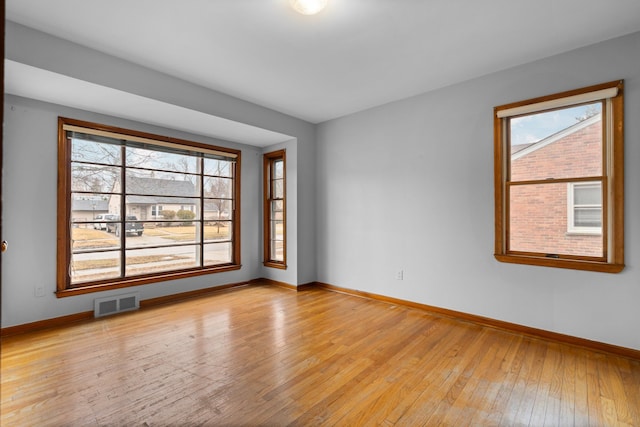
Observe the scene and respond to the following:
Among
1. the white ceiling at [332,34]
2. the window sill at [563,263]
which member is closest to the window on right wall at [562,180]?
the window sill at [563,263]

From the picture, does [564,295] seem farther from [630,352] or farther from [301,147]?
[301,147]

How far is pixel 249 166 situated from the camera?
5617 millimetres

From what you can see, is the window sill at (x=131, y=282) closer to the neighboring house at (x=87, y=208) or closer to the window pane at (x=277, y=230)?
the neighboring house at (x=87, y=208)

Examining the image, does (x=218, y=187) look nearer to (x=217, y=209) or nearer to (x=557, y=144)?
(x=217, y=209)

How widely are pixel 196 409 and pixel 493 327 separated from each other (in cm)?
300

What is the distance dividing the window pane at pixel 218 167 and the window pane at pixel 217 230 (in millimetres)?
776

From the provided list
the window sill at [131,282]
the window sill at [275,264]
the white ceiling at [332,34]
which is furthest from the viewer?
the window sill at [275,264]

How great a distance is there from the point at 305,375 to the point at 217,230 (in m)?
3.21

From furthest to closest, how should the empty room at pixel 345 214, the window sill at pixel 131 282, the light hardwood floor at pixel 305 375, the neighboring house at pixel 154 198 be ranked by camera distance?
the neighboring house at pixel 154 198 < the window sill at pixel 131 282 < the empty room at pixel 345 214 < the light hardwood floor at pixel 305 375

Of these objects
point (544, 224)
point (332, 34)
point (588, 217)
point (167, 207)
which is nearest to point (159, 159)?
point (167, 207)

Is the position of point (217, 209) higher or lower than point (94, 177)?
lower

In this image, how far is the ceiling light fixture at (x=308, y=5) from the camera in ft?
8.16

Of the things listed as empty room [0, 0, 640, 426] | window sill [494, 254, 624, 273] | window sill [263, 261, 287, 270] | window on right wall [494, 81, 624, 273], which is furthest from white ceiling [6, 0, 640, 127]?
window sill [263, 261, 287, 270]

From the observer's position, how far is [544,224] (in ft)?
11.1
